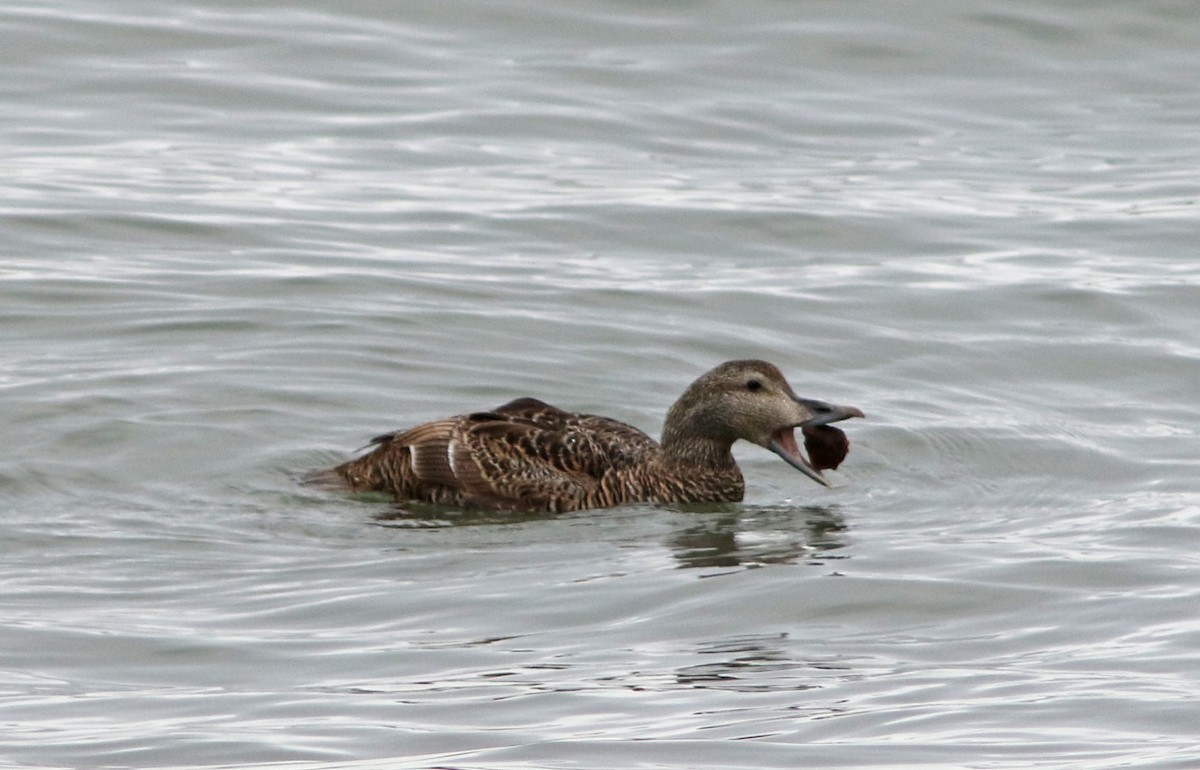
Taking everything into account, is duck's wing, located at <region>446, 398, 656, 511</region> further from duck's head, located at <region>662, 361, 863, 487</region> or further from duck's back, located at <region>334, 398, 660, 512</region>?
duck's head, located at <region>662, 361, 863, 487</region>

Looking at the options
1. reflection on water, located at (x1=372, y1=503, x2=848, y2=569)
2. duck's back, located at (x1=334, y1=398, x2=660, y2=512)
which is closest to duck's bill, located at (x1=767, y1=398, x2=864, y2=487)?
reflection on water, located at (x1=372, y1=503, x2=848, y2=569)

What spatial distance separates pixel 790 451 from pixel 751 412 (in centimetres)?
31

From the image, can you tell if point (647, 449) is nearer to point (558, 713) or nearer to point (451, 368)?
point (451, 368)

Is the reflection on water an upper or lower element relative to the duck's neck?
lower

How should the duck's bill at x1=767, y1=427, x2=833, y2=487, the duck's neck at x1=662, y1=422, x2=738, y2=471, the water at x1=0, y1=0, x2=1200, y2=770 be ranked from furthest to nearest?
the duck's neck at x1=662, y1=422, x2=738, y2=471
the duck's bill at x1=767, y1=427, x2=833, y2=487
the water at x1=0, y1=0, x2=1200, y2=770

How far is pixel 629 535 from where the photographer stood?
36.4ft

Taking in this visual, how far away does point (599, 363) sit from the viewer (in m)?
14.5

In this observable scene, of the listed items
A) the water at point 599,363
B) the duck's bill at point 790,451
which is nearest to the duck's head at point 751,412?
the duck's bill at point 790,451

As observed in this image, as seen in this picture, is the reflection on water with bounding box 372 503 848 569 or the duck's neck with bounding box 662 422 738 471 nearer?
the reflection on water with bounding box 372 503 848 569

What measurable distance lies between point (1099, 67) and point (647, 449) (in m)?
14.6

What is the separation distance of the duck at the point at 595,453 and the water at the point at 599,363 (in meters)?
0.22

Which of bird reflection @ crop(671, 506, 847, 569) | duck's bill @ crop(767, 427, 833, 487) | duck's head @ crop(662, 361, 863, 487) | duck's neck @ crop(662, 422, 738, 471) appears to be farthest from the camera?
duck's neck @ crop(662, 422, 738, 471)

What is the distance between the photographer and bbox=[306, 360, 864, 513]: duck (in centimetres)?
1163

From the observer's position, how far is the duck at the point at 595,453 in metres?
11.6
